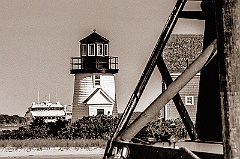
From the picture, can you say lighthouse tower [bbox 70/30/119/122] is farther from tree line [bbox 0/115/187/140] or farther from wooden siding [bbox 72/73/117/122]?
tree line [bbox 0/115/187/140]

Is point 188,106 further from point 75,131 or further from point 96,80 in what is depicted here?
point 75,131

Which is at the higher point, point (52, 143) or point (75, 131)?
point (75, 131)

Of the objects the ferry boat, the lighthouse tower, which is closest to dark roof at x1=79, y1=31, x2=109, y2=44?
the lighthouse tower

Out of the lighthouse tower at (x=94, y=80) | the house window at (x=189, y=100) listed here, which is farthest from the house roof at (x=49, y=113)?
the house window at (x=189, y=100)

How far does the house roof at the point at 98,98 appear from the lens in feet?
202

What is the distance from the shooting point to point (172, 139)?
469 centimetres

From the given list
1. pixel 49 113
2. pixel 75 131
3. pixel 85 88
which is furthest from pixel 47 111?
pixel 75 131

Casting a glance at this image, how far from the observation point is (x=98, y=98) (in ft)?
203

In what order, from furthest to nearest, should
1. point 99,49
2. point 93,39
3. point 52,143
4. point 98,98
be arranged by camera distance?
point 98,98, point 93,39, point 99,49, point 52,143

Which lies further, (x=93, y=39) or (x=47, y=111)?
(x=47, y=111)

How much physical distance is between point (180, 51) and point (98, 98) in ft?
30.1

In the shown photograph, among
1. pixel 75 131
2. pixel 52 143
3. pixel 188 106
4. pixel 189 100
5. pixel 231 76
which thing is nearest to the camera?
pixel 231 76

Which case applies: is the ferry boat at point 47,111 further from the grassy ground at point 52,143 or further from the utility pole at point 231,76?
the utility pole at point 231,76

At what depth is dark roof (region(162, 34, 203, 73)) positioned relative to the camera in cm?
5509
